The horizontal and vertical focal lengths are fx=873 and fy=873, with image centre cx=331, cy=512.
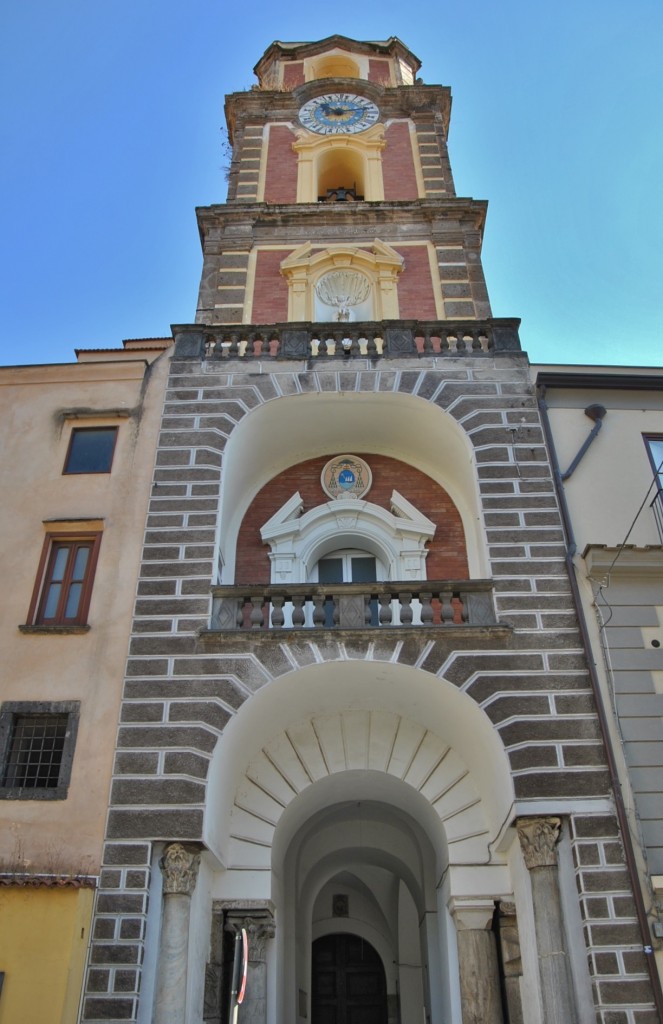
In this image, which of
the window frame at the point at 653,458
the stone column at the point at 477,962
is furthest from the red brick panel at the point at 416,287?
the stone column at the point at 477,962

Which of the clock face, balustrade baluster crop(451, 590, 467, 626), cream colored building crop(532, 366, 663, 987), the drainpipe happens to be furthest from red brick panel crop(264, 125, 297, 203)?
balustrade baluster crop(451, 590, 467, 626)

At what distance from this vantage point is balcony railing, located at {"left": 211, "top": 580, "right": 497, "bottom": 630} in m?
12.4

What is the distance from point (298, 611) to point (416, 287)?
357 inches

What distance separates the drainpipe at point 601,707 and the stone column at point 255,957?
188 inches

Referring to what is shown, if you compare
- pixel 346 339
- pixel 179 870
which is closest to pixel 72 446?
pixel 346 339

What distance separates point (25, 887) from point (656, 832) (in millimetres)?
7550

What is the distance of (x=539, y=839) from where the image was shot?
34.7 feet

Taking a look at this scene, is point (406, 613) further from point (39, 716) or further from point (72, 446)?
point (72, 446)

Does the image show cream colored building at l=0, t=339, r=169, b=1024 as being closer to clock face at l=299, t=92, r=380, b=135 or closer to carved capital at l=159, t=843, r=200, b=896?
carved capital at l=159, t=843, r=200, b=896

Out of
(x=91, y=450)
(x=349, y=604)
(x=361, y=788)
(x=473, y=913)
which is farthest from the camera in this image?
(x=91, y=450)

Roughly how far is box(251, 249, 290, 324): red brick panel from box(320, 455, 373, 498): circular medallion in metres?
3.76

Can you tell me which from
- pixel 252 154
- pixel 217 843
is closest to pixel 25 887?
pixel 217 843

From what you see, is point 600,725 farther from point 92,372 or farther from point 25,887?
point 92,372

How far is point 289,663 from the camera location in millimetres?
11992
